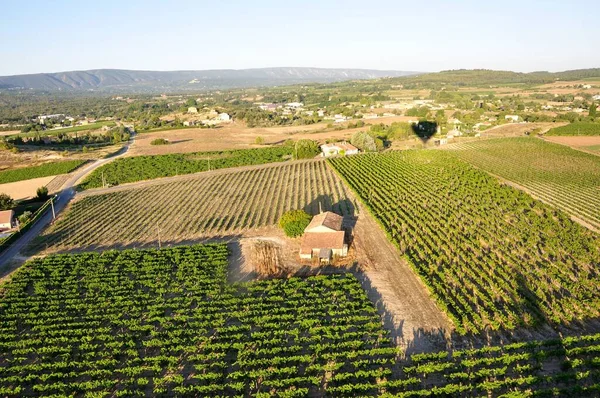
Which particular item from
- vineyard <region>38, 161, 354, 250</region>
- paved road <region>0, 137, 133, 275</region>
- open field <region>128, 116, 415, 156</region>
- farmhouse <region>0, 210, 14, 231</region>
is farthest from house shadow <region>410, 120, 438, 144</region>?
farmhouse <region>0, 210, 14, 231</region>

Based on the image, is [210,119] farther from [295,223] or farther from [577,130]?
[295,223]

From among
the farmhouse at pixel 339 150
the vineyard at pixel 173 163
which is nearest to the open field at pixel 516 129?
the farmhouse at pixel 339 150

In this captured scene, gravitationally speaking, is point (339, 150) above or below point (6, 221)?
A: above

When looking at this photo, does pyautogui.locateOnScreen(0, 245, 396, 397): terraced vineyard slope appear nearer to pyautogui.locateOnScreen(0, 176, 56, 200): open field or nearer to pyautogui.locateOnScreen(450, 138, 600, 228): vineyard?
pyautogui.locateOnScreen(450, 138, 600, 228): vineyard

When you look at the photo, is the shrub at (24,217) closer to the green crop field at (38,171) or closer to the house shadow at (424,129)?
the green crop field at (38,171)

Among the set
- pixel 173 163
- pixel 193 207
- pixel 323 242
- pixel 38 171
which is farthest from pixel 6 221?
pixel 173 163

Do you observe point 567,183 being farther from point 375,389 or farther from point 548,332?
point 375,389
